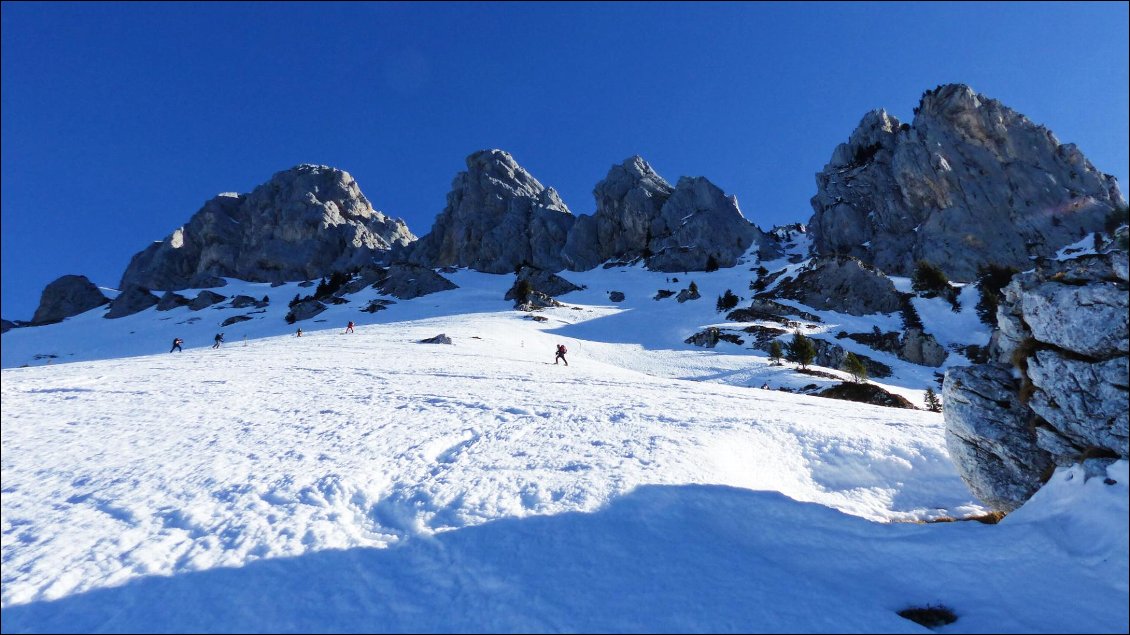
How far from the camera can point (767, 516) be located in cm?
976

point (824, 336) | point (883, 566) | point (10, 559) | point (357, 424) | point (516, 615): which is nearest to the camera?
point (516, 615)

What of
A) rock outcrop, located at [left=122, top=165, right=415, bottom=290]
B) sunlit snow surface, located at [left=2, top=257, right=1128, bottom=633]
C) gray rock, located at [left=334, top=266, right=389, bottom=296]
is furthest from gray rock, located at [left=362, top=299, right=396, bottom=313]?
rock outcrop, located at [left=122, top=165, right=415, bottom=290]

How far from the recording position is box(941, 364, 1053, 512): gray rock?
34.0 ft

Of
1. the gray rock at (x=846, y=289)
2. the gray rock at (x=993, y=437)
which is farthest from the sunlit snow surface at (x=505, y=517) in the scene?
the gray rock at (x=846, y=289)

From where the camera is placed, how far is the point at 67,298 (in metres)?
95.9

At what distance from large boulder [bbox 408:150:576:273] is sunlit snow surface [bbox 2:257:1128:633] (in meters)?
107

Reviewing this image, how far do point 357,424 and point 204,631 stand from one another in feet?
28.4

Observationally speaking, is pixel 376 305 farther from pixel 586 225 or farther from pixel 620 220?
pixel 620 220

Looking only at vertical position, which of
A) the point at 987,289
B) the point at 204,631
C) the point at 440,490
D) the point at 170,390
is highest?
the point at 987,289

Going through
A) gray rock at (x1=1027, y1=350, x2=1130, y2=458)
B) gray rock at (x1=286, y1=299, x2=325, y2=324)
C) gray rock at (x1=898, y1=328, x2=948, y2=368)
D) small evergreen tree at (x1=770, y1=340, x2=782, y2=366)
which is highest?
gray rock at (x1=286, y1=299, x2=325, y2=324)

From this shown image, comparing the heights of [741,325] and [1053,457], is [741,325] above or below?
above

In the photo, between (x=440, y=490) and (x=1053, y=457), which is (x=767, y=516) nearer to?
(x=1053, y=457)

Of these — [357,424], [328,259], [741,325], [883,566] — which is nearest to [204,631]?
[357,424]

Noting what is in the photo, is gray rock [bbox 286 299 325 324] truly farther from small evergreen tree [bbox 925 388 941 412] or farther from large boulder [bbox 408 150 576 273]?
small evergreen tree [bbox 925 388 941 412]
